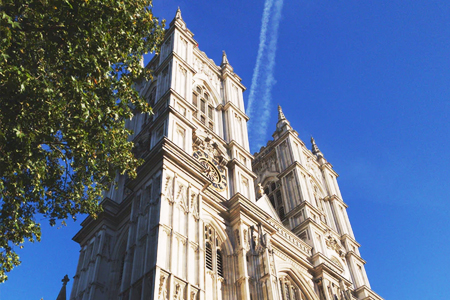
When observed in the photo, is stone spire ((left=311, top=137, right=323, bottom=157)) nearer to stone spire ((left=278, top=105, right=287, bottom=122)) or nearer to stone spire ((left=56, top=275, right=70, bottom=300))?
stone spire ((left=278, top=105, right=287, bottom=122))

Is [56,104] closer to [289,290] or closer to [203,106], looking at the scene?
[289,290]

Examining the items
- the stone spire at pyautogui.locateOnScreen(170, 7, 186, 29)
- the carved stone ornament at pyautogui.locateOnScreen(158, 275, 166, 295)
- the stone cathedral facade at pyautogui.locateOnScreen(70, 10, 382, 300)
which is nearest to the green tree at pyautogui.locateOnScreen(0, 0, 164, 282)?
the carved stone ornament at pyautogui.locateOnScreen(158, 275, 166, 295)

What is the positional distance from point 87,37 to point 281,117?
29.4 metres

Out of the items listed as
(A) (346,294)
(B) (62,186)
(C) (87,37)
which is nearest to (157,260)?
(B) (62,186)

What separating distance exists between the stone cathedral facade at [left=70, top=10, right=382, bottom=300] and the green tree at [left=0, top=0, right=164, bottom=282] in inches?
197

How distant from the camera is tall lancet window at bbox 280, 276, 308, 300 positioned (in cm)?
2341

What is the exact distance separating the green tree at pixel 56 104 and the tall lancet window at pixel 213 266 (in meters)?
7.60

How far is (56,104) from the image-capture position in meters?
11.7

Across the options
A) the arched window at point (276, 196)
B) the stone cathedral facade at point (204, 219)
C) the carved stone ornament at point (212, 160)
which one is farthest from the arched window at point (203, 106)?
the arched window at point (276, 196)

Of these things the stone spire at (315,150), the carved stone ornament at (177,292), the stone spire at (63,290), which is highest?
the stone spire at (315,150)

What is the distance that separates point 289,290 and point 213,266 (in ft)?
17.7

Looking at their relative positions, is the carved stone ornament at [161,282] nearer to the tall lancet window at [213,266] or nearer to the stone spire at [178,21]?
the tall lancet window at [213,266]

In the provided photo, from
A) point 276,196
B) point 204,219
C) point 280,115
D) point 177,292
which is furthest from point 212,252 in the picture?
point 280,115

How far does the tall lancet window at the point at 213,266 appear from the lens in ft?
64.6
